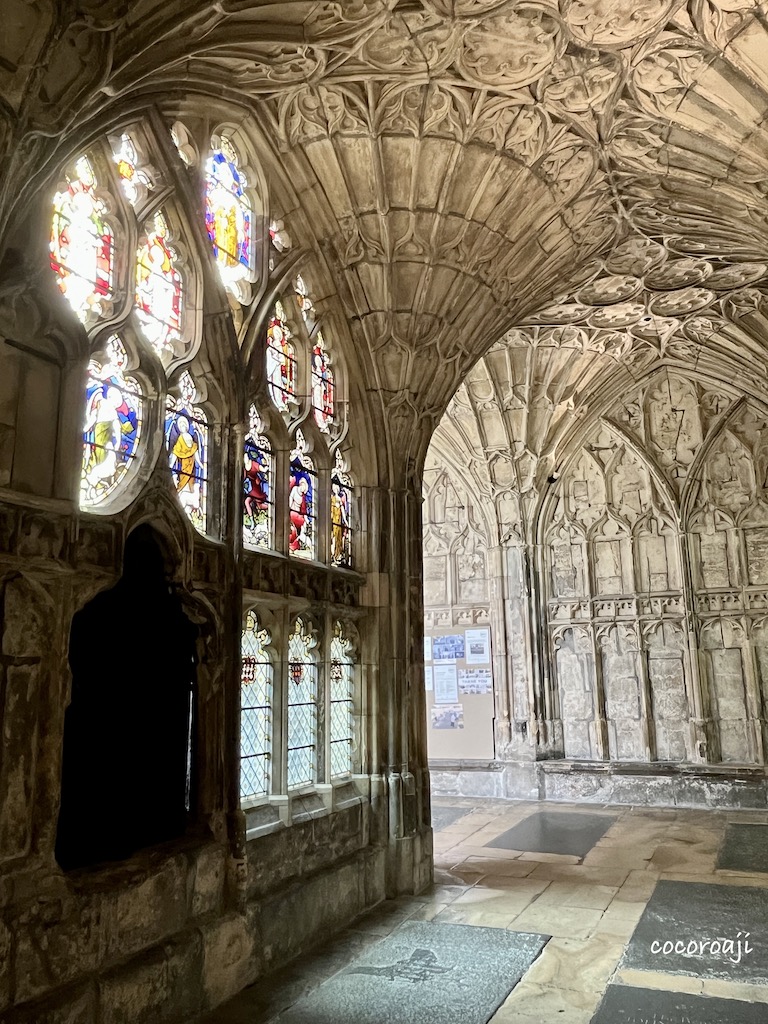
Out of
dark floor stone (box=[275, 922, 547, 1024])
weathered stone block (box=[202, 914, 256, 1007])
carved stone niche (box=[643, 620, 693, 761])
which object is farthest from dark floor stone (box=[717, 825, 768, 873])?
weathered stone block (box=[202, 914, 256, 1007])

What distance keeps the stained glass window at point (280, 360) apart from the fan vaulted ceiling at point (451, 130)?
2.46ft

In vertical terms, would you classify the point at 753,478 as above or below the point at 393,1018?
above

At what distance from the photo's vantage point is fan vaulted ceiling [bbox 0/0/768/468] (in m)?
3.80

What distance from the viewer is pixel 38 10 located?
3.32m

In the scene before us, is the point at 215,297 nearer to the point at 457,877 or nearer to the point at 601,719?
the point at 457,877

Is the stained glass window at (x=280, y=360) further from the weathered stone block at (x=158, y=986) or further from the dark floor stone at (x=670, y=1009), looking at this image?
the dark floor stone at (x=670, y=1009)

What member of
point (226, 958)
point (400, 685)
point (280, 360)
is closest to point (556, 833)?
point (400, 685)

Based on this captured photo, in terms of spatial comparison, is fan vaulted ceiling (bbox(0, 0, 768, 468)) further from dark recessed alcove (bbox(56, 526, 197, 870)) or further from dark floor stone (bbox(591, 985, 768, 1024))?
dark floor stone (bbox(591, 985, 768, 1024))

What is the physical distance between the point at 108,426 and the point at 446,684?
9.47m

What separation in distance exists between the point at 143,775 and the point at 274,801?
1.30 m

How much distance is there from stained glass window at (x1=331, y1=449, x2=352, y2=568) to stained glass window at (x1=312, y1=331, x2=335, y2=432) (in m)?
0.32

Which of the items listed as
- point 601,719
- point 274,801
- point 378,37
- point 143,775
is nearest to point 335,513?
point 274,801

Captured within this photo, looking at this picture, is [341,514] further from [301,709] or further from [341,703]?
[301,709]

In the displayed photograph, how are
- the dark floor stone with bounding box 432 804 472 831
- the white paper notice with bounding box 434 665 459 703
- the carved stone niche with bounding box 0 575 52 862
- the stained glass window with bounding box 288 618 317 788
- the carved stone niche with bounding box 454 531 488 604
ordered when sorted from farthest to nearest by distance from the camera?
the carved stone niche with bounding box 454 531 488 604, the white paper notice with bounding box 434 665 459 703, the dark floor stone with bounding box 432 804 472 831, the stained glass window with bounding box 288 618 317 788, the carved stone niche with bounding box 0 575 52 862
